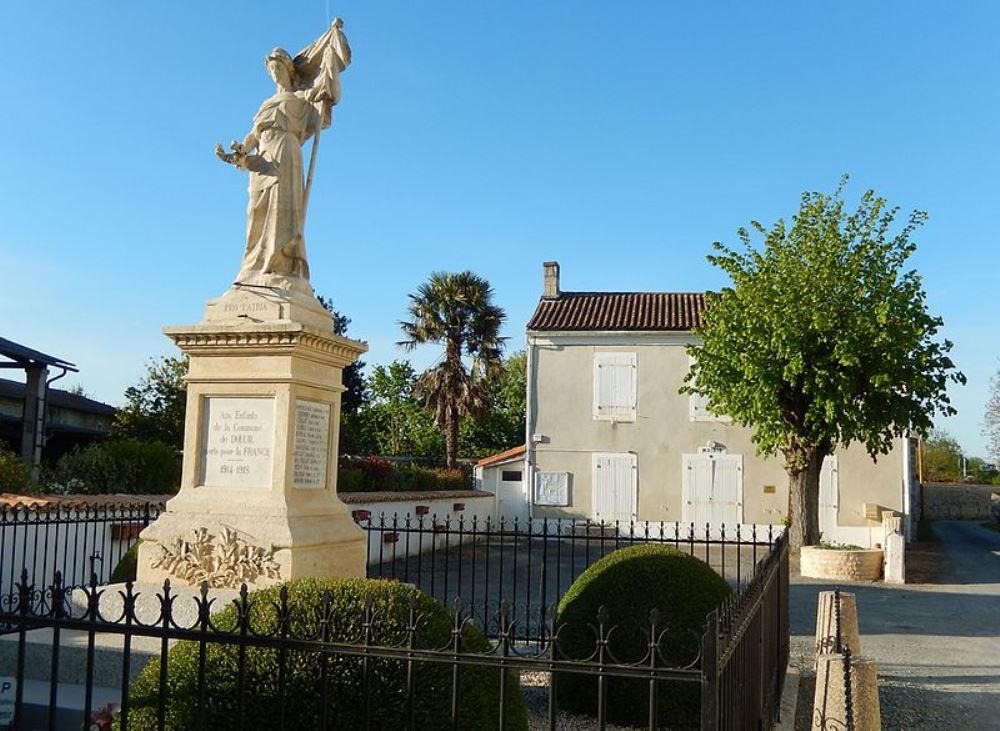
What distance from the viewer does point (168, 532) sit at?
21.9 feet

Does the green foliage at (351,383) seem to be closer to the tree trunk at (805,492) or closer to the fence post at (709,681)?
the tree trunk at (805,492)

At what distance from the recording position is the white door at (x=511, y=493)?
25.9 meters

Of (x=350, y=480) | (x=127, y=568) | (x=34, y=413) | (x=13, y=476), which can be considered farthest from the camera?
(x=34, y=413)

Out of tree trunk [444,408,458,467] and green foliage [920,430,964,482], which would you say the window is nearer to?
Result: tree trunk [444,408,458,467]

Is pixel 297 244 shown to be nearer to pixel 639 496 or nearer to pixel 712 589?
pixel 712 589

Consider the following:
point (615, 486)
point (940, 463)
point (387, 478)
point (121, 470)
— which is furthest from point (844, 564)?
point (940, 463)

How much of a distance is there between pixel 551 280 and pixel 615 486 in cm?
674

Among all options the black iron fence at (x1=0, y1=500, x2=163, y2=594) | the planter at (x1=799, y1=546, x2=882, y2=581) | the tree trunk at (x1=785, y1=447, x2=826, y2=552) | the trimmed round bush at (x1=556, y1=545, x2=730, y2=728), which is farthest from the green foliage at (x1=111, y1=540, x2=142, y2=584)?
the tree trunk at (x1=785, y1=447, x2=826, y2=552)

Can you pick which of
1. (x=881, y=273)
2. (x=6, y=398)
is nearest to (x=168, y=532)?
(x=881, y=273)

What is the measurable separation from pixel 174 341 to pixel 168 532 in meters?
1.46

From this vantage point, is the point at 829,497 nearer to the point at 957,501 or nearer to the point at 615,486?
the point at 615,486

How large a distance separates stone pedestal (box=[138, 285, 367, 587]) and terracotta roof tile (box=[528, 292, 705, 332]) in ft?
61.8

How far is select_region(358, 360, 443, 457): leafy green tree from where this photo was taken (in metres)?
41.4

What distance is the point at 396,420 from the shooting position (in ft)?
142
